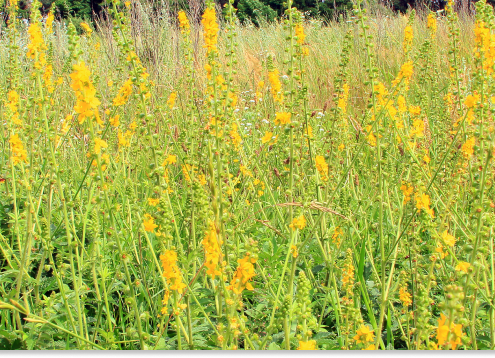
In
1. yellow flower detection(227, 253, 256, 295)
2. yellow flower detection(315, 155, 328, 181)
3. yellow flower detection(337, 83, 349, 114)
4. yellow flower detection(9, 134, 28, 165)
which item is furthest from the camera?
yellow flower detection(337, 83, 349, 114)

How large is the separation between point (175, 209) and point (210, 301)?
1118 millimetres

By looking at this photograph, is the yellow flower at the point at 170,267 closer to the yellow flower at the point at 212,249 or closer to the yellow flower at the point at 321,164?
the yellow flower at the point at 212,249

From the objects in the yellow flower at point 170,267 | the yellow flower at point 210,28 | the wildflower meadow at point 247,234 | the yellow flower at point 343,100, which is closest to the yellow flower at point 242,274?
the wildflower meadow at point 247,234

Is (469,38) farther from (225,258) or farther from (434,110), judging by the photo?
(225,258)

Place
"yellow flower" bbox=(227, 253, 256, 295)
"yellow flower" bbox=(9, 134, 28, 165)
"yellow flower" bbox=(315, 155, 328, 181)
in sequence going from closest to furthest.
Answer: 1. "yellow flower" bbox=(227, 253, 256, 295)
2. "yellow flower" bbox=(9, 134, 28, 165)
3. "yellow flower" bbox=(315, 155, 328, 181)

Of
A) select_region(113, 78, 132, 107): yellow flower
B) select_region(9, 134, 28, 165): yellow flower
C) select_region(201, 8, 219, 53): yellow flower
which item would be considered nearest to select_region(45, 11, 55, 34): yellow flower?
select_region(113, 78, 132, 107): yellow flower

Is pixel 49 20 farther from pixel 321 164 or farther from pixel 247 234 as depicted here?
pixel 321 164

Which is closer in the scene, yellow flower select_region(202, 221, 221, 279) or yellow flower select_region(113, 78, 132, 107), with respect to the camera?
yellow flower select_region(202, 221, 221, 279)

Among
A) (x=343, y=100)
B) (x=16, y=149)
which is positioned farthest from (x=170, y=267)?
(x=343, y=100)

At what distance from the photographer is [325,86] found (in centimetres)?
565

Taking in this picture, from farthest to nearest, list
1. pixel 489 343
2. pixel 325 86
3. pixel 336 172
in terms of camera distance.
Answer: pixel 325 86, pixel 336 172, pixel 489 343

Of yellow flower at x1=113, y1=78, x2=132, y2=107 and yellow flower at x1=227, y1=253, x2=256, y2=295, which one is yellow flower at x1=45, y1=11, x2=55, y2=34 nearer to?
yellow flower at x1=113, y1=78, x2=132, y2=107

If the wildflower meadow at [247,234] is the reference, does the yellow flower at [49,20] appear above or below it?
above

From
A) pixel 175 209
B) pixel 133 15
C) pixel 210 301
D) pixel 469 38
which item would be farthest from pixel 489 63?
pixel 133 15
